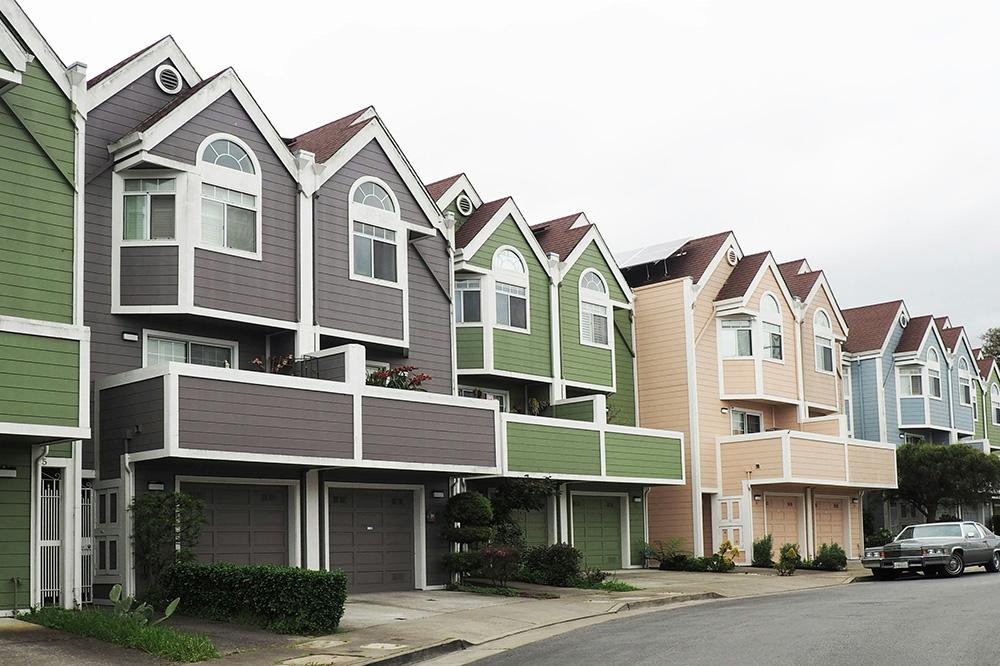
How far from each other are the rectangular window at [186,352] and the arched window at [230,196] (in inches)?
81.5

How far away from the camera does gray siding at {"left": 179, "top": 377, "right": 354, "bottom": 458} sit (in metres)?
20.7

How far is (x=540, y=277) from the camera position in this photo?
1284 inches

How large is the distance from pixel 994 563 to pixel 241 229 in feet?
71.3

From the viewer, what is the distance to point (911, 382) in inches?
1930

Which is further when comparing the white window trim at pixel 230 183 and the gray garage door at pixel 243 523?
the white window trim at pixel 230 183

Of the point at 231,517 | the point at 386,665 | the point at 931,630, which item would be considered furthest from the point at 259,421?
the point at 931,630

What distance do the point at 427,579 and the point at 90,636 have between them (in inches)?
418

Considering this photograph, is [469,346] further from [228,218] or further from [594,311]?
[228,218]

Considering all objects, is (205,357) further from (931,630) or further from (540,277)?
(931,630)

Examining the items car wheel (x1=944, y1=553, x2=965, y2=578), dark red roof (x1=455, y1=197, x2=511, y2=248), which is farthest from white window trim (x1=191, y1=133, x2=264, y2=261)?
car wheel (x1=944, y1=553, x2=965, y2=578)

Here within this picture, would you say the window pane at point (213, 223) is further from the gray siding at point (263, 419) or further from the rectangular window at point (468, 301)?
the rectangular window at point (468, 301)

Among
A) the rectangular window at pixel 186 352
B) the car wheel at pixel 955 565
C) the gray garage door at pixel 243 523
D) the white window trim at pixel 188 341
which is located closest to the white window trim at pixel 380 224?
the white window trim at pixel 188 341

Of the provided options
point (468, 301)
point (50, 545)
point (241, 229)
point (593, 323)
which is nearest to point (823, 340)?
point (593, 323)

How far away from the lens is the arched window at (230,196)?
23.6m
